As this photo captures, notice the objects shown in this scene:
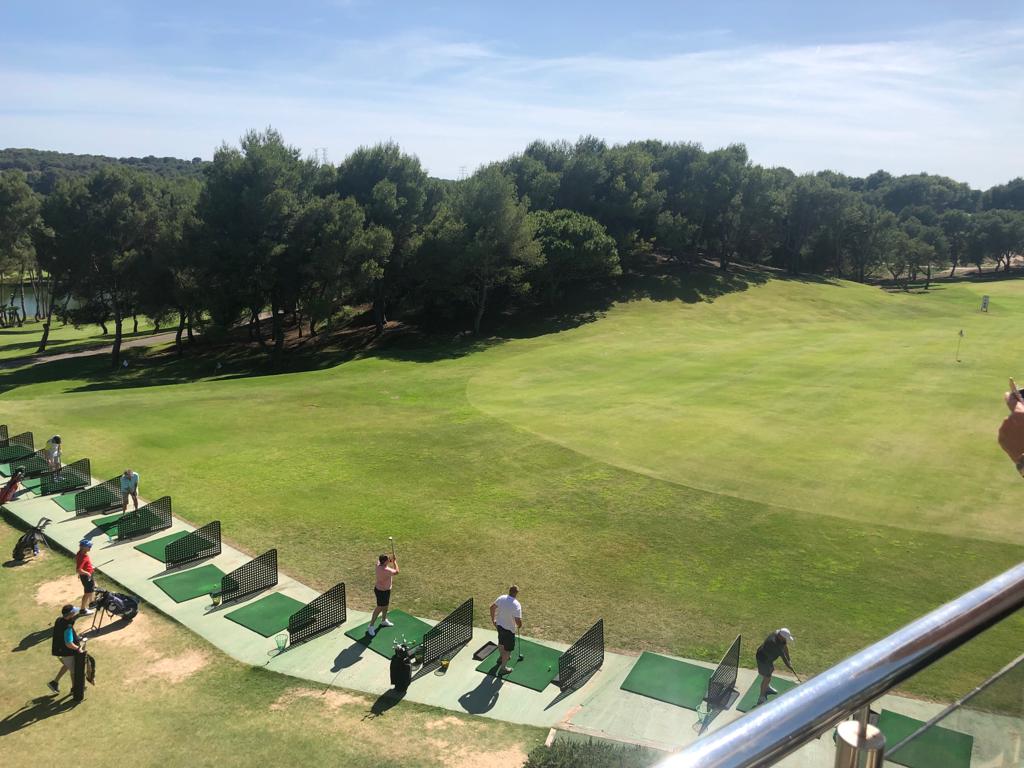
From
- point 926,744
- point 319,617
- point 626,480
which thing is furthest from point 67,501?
point 926,744

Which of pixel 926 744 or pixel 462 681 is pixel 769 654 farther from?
pixel 926 744

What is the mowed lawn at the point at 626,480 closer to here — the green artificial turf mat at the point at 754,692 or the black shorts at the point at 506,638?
the green artificial turf mat at the point at 754,692

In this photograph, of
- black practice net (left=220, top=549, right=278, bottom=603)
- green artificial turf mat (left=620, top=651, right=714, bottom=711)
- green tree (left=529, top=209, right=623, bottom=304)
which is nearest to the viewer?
green artificial turf mat (left=620, top=651, right=714, bottom=711)

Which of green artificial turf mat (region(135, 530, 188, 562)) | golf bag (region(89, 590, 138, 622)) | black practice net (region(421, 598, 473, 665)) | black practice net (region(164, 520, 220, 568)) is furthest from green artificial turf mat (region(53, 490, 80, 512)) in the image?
black practice net (region(421, 598, 473, 665))

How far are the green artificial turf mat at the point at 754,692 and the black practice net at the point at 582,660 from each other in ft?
10.1

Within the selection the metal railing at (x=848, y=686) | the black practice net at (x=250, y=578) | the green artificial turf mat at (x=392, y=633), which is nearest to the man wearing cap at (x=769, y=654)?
the green artificial turf mat at (x=392, y=633)

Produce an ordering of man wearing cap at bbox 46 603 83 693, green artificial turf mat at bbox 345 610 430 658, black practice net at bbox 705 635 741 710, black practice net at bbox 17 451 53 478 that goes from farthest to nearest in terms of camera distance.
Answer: black practice net at bbox 17 451 53 478 → green artificial turf mat at bbox 345 610 430 658 → man wearing cap at bbox 46 603 83 693 → black practice net at bbox 705 635 741 710

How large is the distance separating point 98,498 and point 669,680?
1936 cm

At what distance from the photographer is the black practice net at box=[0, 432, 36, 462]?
2755 cm

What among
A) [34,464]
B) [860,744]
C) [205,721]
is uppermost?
[860,744]

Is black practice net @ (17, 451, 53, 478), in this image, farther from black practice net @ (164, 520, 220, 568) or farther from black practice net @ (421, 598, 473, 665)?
black practice net @ (421, 598, 473, 665)

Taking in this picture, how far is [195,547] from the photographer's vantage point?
67.3 ft

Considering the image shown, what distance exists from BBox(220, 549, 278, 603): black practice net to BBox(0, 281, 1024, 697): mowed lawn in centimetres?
96

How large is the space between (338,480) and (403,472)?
248cm
